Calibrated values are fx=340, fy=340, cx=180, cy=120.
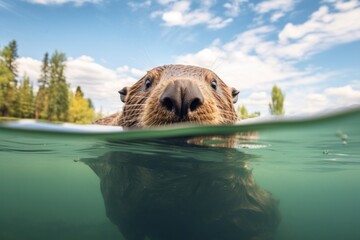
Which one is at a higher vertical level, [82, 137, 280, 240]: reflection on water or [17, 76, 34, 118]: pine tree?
[17, 76, 34, 118]: pine tree

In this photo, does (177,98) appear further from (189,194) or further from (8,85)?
(8,85)

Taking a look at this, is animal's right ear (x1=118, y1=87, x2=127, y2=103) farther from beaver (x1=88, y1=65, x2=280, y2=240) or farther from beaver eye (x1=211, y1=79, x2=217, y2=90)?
beaver eye (x1=211, y1=79, x2=217, y2=90)

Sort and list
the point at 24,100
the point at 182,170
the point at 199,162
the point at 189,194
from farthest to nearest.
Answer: the point at 24,100, the point at 189,194, the point at 182,170, the point at 199,162

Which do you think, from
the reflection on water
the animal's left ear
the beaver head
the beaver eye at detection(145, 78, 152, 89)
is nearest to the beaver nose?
the beaver head

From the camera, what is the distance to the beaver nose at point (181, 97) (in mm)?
4887

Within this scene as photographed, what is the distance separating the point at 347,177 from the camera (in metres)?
19.0

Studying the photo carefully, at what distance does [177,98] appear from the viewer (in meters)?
4.87

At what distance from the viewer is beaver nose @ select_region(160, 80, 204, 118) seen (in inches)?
192

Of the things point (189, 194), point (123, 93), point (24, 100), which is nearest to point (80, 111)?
point (24, 100)

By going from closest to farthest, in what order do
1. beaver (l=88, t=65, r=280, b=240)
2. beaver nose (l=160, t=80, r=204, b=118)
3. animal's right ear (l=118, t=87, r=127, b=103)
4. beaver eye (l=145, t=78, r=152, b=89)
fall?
beaver nose (l=160, t=80, r=204, b=118) → beaver (l=88, t=65, r=280, b=240) → beaver eye (l=145, t=78, r=152, b=89) → animal's right ear (l=118, t=87, r=127, b=103)

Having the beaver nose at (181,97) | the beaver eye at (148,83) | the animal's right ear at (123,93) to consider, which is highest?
the beaver eye at (148,83)

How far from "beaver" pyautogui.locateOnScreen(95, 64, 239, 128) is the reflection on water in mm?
2847

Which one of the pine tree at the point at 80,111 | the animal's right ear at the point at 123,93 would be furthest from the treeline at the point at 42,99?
the animal's right ear at the point at 123,93

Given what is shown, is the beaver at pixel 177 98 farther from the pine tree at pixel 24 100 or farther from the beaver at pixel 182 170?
the pine tree at pixel 24 100
